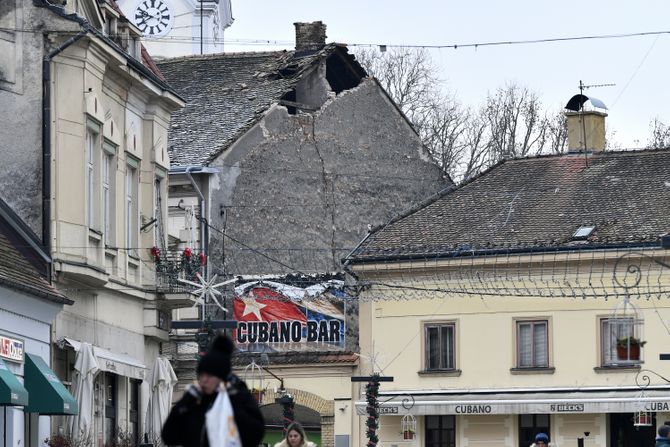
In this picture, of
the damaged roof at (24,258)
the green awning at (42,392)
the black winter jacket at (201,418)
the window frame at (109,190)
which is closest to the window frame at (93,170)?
the window frame at (109,190)

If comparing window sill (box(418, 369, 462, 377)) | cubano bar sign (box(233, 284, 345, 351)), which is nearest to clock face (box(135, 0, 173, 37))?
cubano bar sign (box(233, 284, 345, 351))

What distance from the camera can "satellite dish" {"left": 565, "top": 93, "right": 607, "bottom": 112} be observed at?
182ft

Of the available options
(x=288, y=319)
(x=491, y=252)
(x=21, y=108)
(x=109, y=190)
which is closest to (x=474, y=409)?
(x=491, y=252)

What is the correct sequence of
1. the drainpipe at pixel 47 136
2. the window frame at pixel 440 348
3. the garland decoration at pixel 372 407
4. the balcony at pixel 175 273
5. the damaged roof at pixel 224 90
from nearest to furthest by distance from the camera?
the drainpipe at pixel 47 136 < the balcony at pixel 175 273 < the garland decoration at pixel 372 407 < the window frame at pixel 440 348 < the damaged roof at pixel 224 90

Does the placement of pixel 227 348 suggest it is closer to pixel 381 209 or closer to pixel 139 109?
pixel 139 109

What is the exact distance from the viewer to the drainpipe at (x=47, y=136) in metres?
32.9

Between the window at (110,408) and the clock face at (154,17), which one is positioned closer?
the window at (110,408)

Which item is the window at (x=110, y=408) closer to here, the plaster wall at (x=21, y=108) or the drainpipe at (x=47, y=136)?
the drainpipe at (x=47, y=136)

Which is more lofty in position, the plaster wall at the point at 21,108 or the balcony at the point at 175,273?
the plaster wall at the point at 21,108

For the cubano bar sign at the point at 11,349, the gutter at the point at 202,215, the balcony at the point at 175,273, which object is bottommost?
the cubano bar sign at the point at 11,349

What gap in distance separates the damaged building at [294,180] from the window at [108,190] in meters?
12.9

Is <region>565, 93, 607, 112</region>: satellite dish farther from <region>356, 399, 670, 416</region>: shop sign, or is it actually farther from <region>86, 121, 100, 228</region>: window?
<region>86, 121, 100, 228</region>: window

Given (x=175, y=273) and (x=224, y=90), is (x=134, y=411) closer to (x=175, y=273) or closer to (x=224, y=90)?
(x=175, y=273)

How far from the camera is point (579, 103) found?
5578 centimetres
